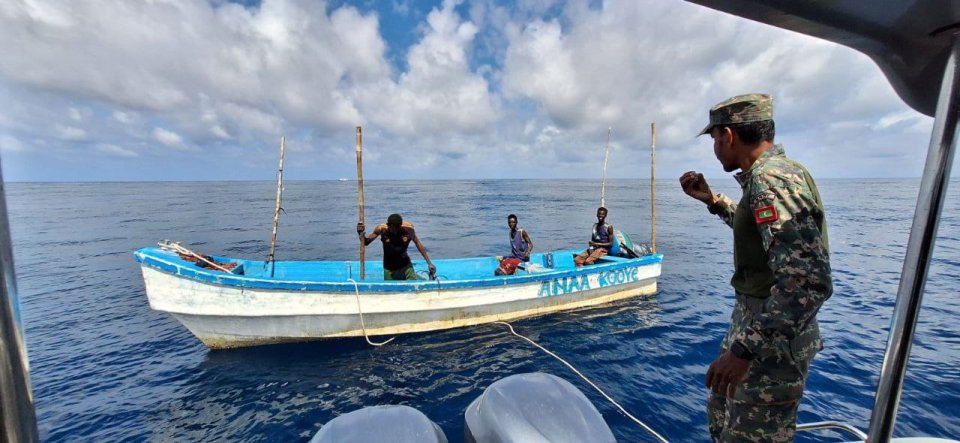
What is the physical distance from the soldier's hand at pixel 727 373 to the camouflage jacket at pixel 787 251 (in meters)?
0.11

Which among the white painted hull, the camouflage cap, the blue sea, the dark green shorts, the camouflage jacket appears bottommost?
the blue sea

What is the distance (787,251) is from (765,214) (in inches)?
8.9

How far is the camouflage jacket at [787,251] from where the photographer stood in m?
2.02

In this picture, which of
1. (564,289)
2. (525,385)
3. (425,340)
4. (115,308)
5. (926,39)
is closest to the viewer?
(926,39)

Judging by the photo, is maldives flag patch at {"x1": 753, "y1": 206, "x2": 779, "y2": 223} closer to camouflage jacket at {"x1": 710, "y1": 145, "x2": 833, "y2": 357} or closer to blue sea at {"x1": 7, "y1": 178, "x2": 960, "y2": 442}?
camouflage jacket at {"x1": 710, "y1": 145, "x2": 833, "y2": 357}

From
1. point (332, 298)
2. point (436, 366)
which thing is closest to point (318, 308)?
point (332, 298)

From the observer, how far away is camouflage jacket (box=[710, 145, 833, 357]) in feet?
6.62

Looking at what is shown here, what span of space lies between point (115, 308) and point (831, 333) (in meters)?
21.3

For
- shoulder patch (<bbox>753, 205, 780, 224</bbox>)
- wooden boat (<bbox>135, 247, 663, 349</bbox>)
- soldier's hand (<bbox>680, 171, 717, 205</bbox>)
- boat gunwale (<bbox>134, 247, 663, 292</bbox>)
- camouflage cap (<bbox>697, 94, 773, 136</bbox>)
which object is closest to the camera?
shoulder patch (<bbox>753, 205, 780, 224</bbox>)

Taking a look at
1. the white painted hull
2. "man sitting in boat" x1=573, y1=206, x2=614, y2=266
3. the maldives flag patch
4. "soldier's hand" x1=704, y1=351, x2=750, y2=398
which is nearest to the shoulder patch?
the maldives flag patch

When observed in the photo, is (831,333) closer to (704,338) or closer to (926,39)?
(704,338)

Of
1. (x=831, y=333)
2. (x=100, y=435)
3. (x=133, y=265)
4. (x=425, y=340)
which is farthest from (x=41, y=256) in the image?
(x=831, y=333)

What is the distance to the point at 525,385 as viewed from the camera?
3.55m

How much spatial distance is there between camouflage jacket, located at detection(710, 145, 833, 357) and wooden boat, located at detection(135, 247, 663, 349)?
725cm
